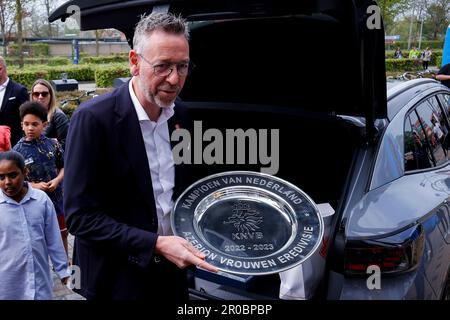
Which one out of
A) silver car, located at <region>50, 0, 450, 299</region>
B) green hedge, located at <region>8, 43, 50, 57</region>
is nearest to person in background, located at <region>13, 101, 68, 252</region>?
silver car, located at <region>50, 0, 450, 299</region>

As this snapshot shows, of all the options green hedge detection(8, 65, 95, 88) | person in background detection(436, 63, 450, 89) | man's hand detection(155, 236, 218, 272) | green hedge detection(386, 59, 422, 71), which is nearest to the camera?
man's hand detection(155, 236, 218, 272)

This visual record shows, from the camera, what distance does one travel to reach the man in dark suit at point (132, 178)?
185 centimetres

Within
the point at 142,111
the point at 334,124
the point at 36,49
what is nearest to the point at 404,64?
the point at 334,124

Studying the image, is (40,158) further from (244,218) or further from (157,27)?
(157,27)

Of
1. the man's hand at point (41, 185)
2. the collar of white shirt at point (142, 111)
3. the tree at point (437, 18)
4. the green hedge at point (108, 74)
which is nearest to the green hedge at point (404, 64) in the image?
the tree at point (437, 18)

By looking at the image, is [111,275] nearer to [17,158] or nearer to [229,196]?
[229,196]

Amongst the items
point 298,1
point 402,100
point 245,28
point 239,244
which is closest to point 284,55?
point 245,28

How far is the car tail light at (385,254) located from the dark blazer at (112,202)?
0.86 metres

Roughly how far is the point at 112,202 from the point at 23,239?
125 centimetres

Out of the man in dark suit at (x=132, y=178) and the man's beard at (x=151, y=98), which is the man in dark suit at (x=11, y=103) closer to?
the man in dark suit at (x=132, y=178)

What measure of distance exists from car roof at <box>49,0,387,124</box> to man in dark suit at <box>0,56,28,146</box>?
242 centimetres

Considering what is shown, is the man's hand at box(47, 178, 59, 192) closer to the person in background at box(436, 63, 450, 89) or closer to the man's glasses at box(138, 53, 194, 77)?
the man's glasses at box(138, 53, 194, 77)

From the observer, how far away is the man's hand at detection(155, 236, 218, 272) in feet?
5.93

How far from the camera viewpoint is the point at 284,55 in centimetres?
319
